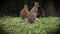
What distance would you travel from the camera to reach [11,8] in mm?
10078

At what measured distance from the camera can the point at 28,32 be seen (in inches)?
178

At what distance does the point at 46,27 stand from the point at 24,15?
1101mm

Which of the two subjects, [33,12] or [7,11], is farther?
[7,11]

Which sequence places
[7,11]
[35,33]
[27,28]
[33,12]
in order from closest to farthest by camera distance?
[35,33] → [27,28] → [33,12] → [7,11]

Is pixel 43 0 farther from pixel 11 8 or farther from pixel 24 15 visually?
pixel 24 15

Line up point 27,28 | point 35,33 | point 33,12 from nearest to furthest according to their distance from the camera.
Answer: point 35,33, point 27,28, point 33,12

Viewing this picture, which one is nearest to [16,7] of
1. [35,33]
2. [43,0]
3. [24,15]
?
[43,0]

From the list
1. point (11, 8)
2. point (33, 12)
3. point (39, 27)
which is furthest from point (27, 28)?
point (11, 8)

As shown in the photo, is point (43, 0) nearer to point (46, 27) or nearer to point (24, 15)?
point (24, 15)

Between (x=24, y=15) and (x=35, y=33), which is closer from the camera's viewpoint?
(x=35, y=33)

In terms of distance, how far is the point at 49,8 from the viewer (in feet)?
34.2

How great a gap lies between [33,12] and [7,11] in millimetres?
4517

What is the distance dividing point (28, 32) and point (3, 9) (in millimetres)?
5746

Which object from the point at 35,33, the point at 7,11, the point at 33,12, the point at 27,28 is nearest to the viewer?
the point at 35,33
